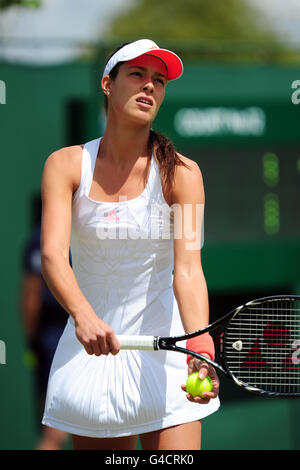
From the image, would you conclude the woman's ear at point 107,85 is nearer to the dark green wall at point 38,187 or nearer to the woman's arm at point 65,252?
the woman's arm at point 65,252

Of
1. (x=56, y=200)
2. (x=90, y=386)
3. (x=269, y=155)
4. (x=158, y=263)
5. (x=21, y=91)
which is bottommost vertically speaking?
(x=90, y=386)

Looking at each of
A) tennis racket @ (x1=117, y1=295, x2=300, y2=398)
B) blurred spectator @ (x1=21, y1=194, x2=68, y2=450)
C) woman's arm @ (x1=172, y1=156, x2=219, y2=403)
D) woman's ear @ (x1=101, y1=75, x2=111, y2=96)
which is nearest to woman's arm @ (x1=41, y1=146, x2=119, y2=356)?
tennis racket @ (x1=117, y1=295, x2=300, y2=398)

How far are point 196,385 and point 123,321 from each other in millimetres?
368

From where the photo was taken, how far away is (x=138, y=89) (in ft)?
9.70

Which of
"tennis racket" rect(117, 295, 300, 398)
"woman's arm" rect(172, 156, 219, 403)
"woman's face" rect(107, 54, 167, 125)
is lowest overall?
"tennis racket" rect(117, 295, 300, 398)

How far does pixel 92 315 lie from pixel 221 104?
184 inches

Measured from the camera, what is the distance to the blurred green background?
702 cm

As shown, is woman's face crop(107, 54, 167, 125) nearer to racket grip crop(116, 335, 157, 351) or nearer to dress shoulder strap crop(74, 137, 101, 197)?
dress shoulder strap crop(74, 137, 101, 197)

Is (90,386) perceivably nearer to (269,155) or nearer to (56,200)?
(56,200)

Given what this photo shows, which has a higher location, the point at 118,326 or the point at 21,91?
the point at 21,91

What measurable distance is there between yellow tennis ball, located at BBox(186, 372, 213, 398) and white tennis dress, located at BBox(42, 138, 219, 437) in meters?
0.21

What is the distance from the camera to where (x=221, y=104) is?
716cm

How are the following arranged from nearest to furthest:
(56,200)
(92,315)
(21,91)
Answer: 1. (92,315)
2. (56,200)
3. (21,91)
